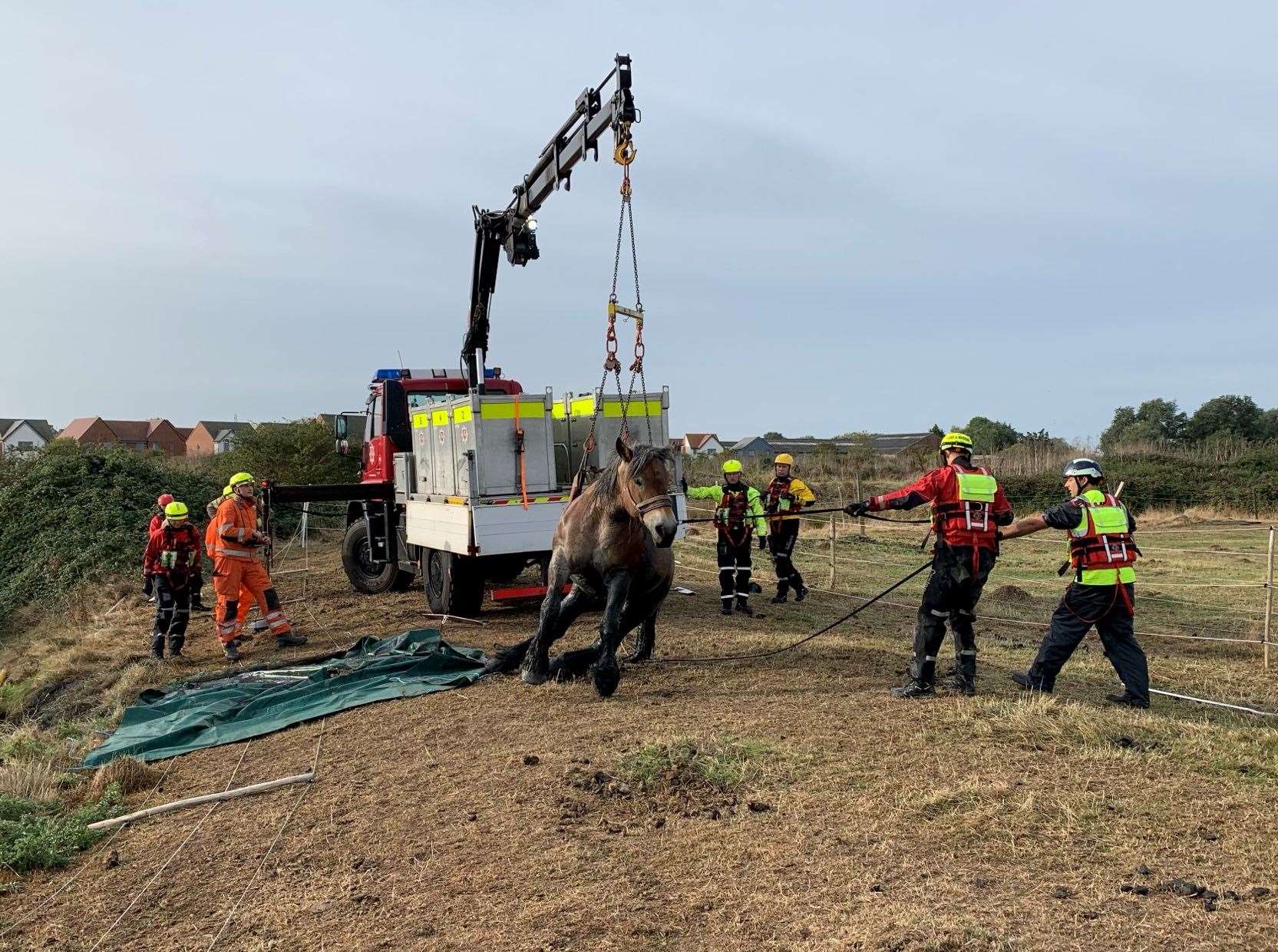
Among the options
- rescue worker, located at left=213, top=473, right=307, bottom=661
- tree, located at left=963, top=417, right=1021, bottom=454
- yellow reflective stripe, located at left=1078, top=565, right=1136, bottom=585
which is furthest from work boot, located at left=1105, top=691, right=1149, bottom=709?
tree, located at left=963, top=417, right=1021, bottom=454

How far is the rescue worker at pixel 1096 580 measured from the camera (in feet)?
23.4

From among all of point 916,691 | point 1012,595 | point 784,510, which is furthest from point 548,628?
point 1012,595

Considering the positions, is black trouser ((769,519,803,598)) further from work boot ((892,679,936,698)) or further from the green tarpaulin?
work boot ((892,679,936,698))

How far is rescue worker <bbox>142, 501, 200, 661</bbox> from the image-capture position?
423 inches

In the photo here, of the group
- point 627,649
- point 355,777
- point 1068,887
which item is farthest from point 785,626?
point 1068,887

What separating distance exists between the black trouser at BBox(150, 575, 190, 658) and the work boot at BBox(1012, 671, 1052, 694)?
853 centimetres

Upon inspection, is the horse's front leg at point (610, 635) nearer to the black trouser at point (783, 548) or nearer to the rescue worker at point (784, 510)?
the rescue worker at point (784, 510)

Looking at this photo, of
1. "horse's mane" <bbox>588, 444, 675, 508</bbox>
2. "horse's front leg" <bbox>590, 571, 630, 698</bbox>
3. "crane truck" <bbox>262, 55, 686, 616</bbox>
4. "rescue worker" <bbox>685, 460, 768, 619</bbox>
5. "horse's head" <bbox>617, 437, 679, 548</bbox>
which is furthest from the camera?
"rescue worker" <bbox>685, 460, 768, 619</bbox>

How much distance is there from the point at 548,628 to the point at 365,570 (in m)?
7.75

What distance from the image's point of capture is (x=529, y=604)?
12414mm

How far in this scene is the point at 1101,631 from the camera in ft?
24.2

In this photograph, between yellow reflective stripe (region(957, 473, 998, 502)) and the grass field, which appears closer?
the grass field

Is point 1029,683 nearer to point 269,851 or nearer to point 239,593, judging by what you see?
point 269,851

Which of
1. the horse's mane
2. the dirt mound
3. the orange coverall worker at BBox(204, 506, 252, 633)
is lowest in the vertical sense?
the dirt mound
